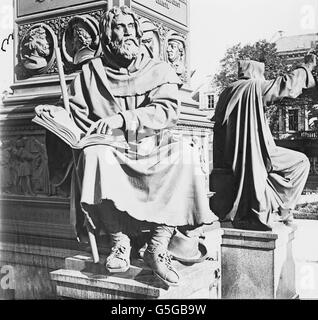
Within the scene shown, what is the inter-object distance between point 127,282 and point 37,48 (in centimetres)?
275

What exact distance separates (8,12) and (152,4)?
4.85 ft

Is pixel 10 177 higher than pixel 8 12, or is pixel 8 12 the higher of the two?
pixel 8 12

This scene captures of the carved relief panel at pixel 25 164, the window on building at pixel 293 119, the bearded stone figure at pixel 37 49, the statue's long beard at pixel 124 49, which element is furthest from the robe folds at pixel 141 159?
the window on building at pixel 293 119

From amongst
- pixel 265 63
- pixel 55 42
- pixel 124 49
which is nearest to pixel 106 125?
pixel 124 49

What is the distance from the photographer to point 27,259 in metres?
4.68

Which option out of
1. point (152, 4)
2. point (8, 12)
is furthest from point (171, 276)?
point (8, 12)

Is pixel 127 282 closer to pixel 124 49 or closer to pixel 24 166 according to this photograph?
pixel 124 49

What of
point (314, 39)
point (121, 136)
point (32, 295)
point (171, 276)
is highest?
point (314, 39)

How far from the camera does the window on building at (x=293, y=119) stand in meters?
13.3

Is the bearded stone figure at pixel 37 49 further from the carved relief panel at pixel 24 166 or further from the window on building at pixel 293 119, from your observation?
the window on building at pixel 293 119

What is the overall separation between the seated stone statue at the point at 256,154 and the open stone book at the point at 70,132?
1.54 meters

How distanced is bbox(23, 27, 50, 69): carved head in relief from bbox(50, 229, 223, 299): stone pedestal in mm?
2222

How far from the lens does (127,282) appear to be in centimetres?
325
